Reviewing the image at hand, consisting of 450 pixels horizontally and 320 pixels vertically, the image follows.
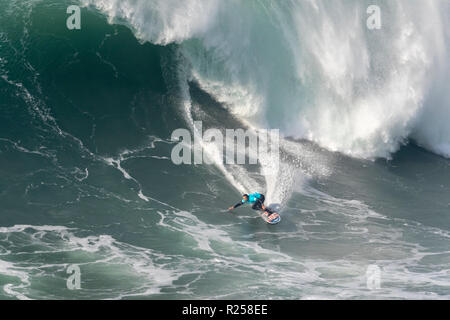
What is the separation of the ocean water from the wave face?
2.3 inches

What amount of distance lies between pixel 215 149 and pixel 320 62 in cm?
663

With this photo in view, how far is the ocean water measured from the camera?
49.2 ft

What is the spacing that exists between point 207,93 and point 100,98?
4.00 m

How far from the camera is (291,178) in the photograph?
2025 centimetres

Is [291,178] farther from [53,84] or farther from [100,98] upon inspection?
[53,84]

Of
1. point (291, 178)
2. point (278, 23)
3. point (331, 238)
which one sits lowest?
point (331, 238)

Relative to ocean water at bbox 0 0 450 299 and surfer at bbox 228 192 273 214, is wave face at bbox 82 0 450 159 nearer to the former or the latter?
ocean water at bbox 0 0 450 299

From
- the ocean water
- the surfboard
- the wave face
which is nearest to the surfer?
the surfboard

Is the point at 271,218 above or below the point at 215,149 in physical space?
below

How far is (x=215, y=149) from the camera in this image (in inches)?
820

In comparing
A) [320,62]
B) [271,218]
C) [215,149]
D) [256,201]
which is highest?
[320,62]

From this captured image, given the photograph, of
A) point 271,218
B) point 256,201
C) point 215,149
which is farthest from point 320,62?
point 271,218

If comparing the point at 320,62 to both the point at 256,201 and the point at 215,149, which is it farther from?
the point at 256,201
